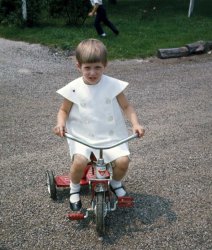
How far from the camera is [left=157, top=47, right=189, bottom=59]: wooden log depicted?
9047 mm

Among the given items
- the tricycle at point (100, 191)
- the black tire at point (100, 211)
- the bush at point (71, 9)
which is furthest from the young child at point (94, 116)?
the bush at point (71, 9)

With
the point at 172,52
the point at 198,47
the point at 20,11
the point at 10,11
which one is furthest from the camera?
the point at 10,11

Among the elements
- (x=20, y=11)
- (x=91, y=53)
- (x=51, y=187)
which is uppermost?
(x=91, y=53)

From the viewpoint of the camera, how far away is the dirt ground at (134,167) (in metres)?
3.17

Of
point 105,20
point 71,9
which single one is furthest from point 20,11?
point 105,20

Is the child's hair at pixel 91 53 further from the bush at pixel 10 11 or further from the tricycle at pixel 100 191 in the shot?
the bush at pixel 10 11

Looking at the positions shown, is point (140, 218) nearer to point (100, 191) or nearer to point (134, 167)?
point (100, 191)

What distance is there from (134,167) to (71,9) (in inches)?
331

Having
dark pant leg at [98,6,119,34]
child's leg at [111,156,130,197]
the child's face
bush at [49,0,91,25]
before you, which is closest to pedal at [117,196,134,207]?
child's leg at [111,156,130,197]

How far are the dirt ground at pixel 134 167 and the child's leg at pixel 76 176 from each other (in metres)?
0.15

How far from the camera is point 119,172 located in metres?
3.24

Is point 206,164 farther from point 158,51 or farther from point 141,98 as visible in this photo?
point 158,51

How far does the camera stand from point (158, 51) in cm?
912

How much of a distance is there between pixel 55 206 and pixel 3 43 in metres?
7.53
